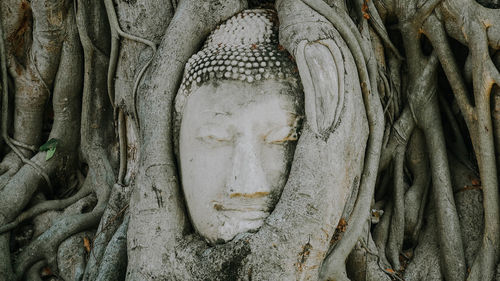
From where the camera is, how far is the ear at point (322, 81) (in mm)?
2104

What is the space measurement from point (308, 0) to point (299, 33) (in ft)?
0.64

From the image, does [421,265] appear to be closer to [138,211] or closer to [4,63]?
[138,211]

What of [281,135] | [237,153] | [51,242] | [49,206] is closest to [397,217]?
[281,135]

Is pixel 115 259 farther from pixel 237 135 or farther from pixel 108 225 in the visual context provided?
pixel 237 135

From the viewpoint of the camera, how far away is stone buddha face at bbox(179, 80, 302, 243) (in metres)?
2.10

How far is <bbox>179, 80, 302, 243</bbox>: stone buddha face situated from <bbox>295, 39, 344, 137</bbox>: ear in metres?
0.10

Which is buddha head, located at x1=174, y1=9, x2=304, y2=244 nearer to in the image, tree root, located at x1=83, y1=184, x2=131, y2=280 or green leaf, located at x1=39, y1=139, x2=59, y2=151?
tree root, located at x1=83, y1=184, x2=131, y2=280

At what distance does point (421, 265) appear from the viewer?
254 centimetres

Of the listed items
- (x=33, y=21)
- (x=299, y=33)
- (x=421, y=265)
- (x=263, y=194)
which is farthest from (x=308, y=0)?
(x=33, y=21)

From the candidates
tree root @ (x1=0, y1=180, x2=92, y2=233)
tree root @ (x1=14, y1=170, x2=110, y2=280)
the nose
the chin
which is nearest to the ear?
the nose

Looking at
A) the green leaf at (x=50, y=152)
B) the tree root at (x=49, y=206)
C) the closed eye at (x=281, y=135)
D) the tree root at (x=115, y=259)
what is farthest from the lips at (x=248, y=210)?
the green leaf at (x=50, y=152)

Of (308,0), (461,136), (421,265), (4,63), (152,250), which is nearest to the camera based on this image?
(152,250)

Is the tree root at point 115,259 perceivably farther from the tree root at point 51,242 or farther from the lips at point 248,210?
the lips at point 248,210

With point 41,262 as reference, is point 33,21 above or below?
above
